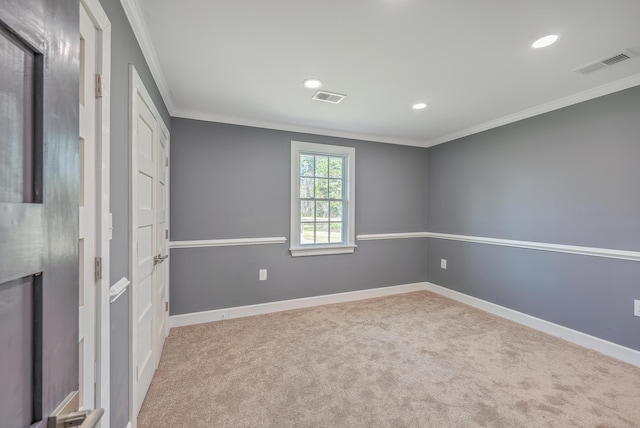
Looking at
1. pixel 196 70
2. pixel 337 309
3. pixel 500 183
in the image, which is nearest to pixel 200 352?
pixel 337 309

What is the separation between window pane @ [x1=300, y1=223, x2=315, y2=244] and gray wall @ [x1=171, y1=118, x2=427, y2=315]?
0.25 m

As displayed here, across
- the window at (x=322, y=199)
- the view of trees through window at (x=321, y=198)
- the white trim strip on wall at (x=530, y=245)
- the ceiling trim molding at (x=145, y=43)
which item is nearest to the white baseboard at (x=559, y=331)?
the white trim strip on wall at (x=530, y=245)

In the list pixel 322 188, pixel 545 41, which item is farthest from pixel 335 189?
pixel 545 41

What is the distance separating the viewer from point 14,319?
0.44 meters

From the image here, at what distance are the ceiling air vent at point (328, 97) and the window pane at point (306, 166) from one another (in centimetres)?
107

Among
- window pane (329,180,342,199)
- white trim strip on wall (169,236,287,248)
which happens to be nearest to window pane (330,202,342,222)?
window pane (329,180,342,199)

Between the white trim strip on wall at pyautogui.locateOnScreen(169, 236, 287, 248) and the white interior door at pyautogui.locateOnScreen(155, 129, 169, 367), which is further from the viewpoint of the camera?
the white trim strip on wall at pyautogui.locateOnScreen(169, 236, 287, 248)

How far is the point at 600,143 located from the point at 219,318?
4.22 m

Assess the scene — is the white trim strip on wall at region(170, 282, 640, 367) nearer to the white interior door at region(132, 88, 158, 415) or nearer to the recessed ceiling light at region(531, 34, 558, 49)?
the white interior door at region(132, 88, 158, 415)

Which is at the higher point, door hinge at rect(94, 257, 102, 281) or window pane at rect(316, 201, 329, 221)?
window pane at rect(316, 201, 329, 221)

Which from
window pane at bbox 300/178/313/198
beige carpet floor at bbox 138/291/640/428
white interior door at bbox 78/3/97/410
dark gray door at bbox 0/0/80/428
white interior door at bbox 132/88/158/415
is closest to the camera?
dark gray door at bbox 0/0/80/428

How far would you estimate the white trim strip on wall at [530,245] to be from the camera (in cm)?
244

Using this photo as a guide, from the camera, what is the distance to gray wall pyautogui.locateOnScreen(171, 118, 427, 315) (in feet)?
10.2

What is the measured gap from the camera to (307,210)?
3.79 metres
